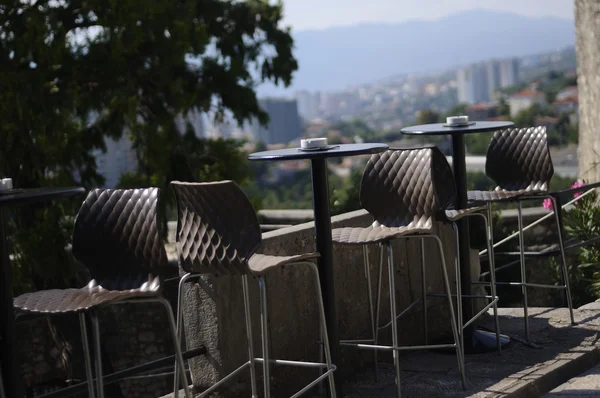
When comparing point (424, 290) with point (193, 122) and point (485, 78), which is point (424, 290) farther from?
point (485, 78)

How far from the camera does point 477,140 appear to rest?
19.6 m

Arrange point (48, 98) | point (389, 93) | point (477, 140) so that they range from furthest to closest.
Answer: point (389, 93) < point (477, 140) < point (48, 98)

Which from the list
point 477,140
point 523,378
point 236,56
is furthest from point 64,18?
point 523,378

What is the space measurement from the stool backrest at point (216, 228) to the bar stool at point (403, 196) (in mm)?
819

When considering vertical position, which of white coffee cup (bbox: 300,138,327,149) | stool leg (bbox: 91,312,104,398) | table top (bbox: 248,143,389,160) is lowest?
stool leg (bbox: 91,312,104,398)

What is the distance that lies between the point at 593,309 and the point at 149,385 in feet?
24.7

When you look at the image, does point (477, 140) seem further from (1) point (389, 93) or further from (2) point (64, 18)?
(1) point (389, 93)

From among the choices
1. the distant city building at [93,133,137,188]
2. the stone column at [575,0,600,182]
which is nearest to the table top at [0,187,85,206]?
the stone column at [575,0,600,182]

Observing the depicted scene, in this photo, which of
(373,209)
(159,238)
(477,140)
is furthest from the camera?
(477,140)

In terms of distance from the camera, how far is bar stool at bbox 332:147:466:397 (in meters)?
4.87

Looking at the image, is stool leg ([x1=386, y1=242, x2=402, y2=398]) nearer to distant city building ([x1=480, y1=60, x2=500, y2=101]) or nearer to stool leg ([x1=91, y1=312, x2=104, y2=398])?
stool leg ([x1=91, y1=312, x2=104, y2=398])

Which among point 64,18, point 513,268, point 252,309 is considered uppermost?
point 64,18

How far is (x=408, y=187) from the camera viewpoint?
5066 millimetres

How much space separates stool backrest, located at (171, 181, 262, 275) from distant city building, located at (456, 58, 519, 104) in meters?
120
